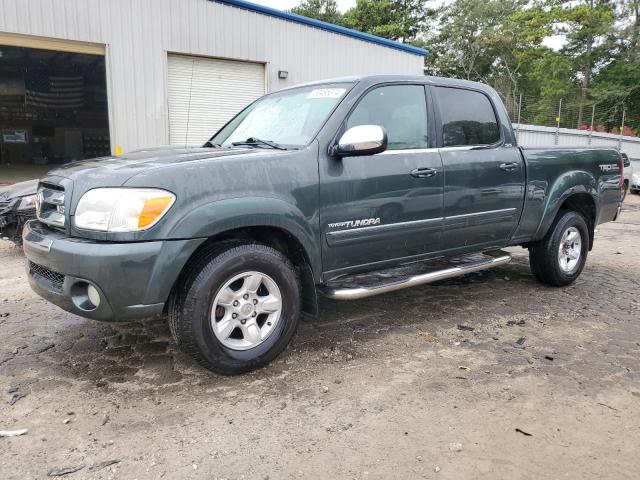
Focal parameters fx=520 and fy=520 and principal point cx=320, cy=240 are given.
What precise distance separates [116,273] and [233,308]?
0.71 metres

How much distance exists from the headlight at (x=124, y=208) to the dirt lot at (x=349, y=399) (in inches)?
38.1

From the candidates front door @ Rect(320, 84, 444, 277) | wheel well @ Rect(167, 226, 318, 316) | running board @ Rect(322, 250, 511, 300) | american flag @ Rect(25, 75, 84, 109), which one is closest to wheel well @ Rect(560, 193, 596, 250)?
running board @ Rect(322, 250, 511, 300)

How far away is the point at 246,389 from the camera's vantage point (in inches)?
119

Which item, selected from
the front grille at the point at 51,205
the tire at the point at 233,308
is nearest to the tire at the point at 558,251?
the tire at the point at 233,308

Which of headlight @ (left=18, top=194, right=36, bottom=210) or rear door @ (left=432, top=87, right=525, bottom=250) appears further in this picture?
headlight @ (left=18, top=194, right=36, bottom=210)

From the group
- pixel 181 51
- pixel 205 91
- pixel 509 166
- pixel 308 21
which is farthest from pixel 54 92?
pixel 509 166

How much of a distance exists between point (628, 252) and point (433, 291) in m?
3.80

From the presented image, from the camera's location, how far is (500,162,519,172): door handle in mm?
4379

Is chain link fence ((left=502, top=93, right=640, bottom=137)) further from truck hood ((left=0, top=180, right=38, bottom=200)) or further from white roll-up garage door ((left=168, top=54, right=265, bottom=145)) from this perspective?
truck hood ((left=0, top=180, right=38, bottom=200))

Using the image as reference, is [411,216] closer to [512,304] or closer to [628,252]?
[512,304]

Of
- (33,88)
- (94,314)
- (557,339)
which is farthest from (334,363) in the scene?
(33,88)

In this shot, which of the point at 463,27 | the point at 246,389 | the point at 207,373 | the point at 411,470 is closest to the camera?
the point at 411,470

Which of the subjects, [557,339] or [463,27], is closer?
[557,339]

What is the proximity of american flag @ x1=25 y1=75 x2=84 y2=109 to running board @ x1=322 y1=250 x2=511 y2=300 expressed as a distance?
21.8m
